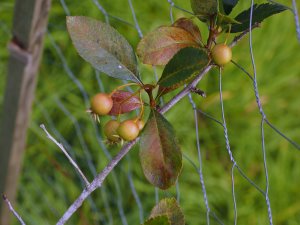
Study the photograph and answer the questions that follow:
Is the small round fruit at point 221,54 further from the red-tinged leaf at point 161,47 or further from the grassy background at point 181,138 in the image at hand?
the grassy background at point 181,138

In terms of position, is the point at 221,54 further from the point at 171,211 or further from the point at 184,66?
the point at 171,211

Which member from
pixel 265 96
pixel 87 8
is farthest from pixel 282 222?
pixel 87 8

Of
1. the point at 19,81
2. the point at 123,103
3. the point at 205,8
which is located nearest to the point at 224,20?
Answer: the point at 205,8

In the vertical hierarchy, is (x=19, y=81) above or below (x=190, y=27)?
above

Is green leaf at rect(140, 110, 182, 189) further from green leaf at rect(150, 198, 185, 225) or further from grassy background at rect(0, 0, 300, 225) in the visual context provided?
grassy background at rect(0, 0, 300, 225)

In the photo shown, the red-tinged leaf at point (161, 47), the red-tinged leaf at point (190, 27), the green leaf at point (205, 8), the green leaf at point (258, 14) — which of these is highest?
the green leaf at point (258, 14)

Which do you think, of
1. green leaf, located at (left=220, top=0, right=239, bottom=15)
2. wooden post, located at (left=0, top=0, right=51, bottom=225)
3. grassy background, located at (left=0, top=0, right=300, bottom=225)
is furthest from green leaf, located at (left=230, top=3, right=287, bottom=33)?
grassy background, located at (left=0, top=0, right=300, bottom=225)

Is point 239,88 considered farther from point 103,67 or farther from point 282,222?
point 103,67

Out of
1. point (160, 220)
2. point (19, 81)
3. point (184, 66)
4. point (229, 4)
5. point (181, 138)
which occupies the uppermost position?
point (181, 138)

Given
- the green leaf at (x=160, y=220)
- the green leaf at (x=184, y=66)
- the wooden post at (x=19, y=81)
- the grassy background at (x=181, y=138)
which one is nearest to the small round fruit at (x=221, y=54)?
the green leaf at (x=184, y=66)
